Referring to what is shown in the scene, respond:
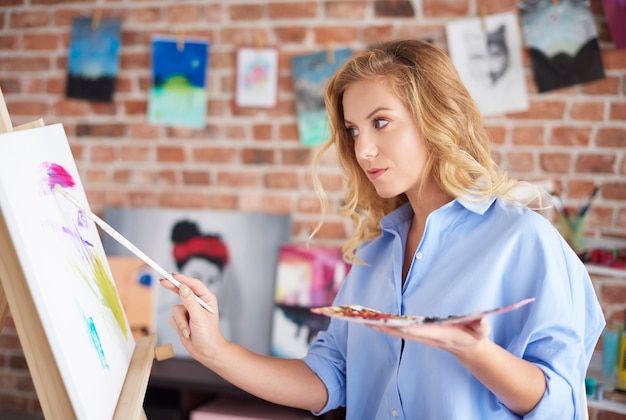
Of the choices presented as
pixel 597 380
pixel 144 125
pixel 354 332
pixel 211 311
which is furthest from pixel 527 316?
pixel 144 125

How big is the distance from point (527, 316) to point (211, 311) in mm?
557

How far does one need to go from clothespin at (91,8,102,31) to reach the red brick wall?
21 millimetres

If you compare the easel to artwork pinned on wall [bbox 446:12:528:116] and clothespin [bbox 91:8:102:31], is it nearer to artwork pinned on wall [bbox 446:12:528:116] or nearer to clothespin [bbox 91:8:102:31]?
artwork pinned on wall [bbox 446:12:528:116]

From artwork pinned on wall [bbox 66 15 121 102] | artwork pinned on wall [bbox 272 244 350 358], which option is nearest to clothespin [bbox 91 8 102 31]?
artwork pinned on wall [bbox 66 15 121 102]

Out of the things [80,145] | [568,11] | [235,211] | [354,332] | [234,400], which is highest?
[568,11]

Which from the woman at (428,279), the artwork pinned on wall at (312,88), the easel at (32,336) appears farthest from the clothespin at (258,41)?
the easel at (32,336)

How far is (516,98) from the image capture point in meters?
2.39

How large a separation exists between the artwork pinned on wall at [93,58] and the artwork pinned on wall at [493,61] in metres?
1.35

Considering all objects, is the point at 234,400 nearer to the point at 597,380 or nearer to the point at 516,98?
the point at 597,380

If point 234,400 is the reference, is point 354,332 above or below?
above

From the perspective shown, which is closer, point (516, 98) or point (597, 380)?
point (597, 380)

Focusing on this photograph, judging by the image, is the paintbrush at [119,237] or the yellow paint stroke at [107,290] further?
the yellow paint stroke at [107,290]

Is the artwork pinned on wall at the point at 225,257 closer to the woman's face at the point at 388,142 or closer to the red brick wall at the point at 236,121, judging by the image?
the red brick wall at the point at 236,121

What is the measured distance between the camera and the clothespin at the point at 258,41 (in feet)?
8.60
